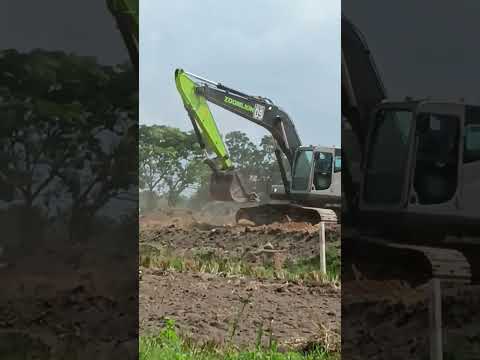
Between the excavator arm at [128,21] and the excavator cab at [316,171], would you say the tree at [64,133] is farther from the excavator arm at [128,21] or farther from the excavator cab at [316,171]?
the excavator cab at [316,171]

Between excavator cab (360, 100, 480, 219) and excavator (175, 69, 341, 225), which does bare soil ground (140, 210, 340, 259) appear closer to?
excavator (175, 69, 341, 225)

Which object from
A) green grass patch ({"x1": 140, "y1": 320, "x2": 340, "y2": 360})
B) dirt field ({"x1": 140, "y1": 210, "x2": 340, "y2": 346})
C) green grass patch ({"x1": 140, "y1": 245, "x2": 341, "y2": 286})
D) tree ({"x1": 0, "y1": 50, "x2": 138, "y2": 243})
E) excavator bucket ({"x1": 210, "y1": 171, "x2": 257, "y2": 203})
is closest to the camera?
tree ({"x1": 0, "y1": 50, "x2": 138, "y2": 243})

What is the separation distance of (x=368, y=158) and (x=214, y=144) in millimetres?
8468

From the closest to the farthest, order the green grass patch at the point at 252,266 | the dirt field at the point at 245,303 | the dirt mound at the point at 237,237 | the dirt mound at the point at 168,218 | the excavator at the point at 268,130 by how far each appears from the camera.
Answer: the dirt field at the point at 245,303
the green grass patch at the point at 252,266
the dirt mound at the point at 237,237
the excavator at the point at 268,130
the dirt mound at the point at 168,218

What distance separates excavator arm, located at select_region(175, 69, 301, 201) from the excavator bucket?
1.07 ft

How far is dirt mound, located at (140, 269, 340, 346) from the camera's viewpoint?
6.57 meters

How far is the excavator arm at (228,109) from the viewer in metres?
11.8

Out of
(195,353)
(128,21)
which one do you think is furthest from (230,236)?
(128,21)

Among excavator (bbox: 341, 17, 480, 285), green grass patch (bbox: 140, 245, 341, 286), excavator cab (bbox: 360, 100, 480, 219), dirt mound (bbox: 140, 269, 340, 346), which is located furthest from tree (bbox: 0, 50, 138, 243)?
green grass patch (bbox: 140, 245, 341, 286)

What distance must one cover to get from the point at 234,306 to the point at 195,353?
2.20 m

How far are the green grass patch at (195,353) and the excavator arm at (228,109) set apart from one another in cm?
671

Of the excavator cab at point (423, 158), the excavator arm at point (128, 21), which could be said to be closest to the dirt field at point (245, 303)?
the excavator cab at point (423, 158)

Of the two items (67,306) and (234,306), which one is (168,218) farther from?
(67,306)

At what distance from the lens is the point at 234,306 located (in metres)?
7.30
